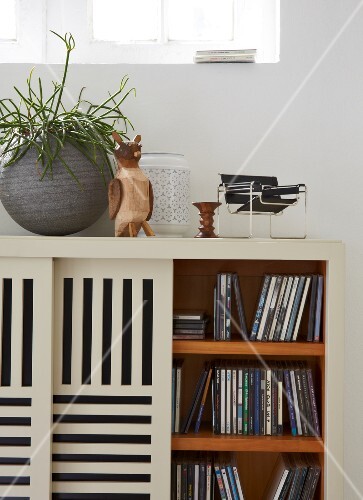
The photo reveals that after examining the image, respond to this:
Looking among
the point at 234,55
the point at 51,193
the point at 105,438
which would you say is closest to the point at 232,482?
the point at 105,438

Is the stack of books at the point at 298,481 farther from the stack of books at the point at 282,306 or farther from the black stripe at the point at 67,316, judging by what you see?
the black stripe at the point at 67,316

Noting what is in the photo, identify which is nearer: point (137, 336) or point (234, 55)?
point (137, 336)

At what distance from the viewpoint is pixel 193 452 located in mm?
1835

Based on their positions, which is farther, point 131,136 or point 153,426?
point 131,136

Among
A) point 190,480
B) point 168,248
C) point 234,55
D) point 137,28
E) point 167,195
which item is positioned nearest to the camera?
point 168,248

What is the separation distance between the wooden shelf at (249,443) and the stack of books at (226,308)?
0.26 m

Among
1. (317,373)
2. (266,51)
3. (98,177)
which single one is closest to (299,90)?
(266,51)

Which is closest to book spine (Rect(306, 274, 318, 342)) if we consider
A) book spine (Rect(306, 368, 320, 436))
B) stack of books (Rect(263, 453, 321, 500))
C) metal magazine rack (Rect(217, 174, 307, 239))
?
book spine (Rect(306, 368, 320, 436))

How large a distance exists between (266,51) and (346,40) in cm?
26

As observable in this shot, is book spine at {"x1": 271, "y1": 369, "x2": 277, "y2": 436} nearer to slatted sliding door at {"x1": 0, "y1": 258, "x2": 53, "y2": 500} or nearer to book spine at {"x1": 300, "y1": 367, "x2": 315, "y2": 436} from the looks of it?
book spine at {"x1": 300, "y1": 367, "x2": 315, "y2": 436}

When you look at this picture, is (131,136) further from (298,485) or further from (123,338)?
(298,485)

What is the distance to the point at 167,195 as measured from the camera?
6.15 ft

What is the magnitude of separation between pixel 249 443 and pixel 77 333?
1.74 feet

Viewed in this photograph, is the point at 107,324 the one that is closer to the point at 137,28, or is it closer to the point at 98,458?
the point at 98,458
